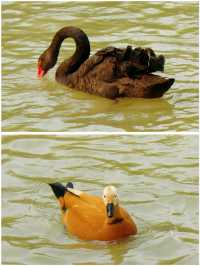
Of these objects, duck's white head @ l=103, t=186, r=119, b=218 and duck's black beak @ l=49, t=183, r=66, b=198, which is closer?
duck's white head @ l=103, t=186, r=119, b=218

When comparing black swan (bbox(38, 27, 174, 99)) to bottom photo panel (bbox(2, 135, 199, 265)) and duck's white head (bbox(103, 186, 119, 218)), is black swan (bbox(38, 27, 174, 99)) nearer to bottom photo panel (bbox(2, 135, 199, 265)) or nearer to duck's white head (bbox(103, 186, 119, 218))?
bottom photo panel (bbox(2, 135, 199, 265))

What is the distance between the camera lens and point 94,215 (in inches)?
329

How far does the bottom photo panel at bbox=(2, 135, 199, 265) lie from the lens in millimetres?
7855

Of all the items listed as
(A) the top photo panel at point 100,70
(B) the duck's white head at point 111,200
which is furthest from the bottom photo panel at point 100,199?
(A) the top photo panel at point 100,70

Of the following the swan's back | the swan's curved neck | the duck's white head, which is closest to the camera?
the duck's white head

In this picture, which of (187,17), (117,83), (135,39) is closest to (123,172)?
(117,83)

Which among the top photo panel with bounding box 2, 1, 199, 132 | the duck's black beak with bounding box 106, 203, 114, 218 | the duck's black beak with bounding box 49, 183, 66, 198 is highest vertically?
the top photo panel with bounding box 2, 1, 199, 132

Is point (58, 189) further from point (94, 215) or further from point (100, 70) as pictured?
point (100, 70)

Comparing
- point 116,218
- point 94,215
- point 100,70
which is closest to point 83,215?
point 94,215

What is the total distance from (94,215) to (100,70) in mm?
2249

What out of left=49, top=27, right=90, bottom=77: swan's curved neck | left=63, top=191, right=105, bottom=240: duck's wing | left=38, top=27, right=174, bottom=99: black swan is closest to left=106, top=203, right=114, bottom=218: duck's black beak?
left=63, top=191, right=105, bottom=240: duck's wing

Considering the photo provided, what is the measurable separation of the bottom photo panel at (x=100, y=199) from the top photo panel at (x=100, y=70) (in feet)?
1.01

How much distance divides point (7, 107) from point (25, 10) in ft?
11.4

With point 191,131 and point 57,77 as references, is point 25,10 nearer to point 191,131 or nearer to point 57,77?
point 57,77
